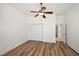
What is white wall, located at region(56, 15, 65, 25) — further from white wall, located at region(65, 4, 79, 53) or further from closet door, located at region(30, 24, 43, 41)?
white wall, located at region(65, 4, 79, 53)

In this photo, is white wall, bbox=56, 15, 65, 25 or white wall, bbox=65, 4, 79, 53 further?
white wall, bbox=56, 15, 65, 25

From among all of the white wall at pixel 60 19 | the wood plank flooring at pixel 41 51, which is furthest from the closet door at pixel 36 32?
the wood plank flooring at pixel 41 51

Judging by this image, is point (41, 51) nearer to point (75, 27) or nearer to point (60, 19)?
point (75, 27)

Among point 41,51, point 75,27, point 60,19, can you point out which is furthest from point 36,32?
point 75,27

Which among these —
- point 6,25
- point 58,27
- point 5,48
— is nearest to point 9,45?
point 5,48

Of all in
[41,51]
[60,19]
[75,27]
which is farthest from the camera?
[60,19]

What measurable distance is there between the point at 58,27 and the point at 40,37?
217 cm

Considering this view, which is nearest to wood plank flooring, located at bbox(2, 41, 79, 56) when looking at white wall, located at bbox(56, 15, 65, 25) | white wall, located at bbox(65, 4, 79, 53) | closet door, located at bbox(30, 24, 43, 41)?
white wall, located at bbox(65, 4, 79, 53)

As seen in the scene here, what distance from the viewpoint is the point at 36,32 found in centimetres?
722

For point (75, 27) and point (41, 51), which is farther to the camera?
point (75, 27)

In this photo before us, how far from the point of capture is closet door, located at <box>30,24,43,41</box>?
23.1 ft

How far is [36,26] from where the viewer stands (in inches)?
286

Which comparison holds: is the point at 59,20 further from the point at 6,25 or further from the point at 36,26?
the point at 6,25

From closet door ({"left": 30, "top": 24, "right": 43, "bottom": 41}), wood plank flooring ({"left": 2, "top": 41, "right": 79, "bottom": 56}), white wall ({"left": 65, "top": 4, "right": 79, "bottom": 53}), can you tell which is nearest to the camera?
wood plank flooring ({"left": 2, "top": 41, "right": 79, "bottom": 56})
